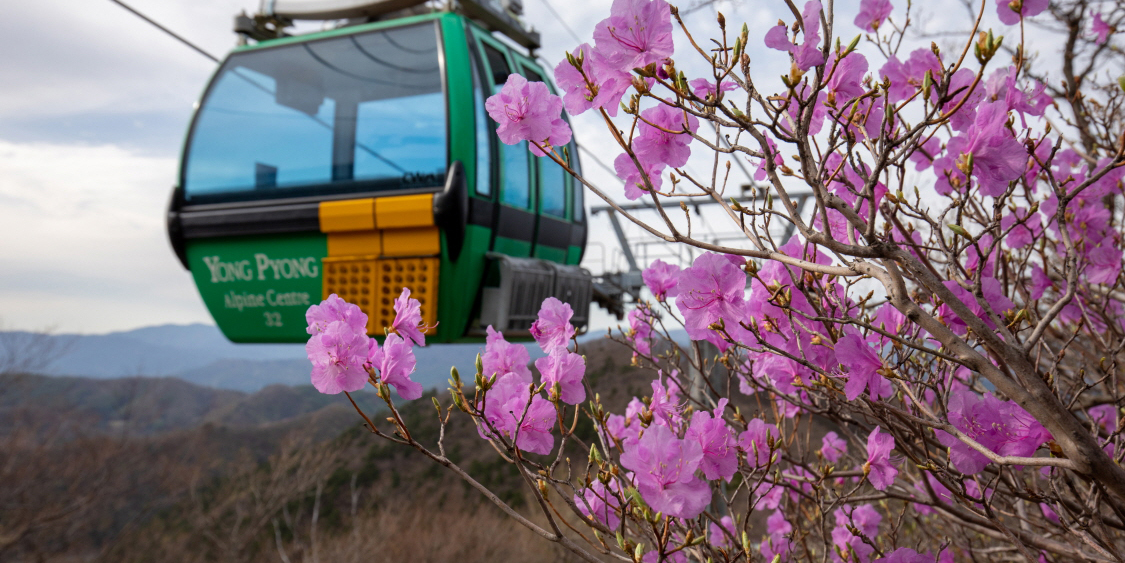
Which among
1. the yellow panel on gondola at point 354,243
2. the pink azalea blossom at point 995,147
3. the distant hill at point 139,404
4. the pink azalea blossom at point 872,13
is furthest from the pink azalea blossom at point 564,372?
the distant hill at point 139,404

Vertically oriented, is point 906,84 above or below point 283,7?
below

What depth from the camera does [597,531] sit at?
1.22m

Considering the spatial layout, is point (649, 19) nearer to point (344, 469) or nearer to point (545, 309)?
point (545, 309)

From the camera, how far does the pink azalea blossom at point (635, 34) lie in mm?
1060

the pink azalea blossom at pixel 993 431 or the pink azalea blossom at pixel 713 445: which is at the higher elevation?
the pink azalea blossom at pixel 993 431

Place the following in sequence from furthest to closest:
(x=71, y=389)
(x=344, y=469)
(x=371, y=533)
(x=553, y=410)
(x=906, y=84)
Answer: (x=71, y=389)
(x=344, y=469)
(x=371, y=533)
(x=906, y=84)
(x=553, y=410)

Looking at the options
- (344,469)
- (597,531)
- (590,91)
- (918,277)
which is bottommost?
(344,469)

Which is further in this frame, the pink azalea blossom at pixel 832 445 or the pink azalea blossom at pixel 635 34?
the pink azalea blossom at pixel 832 445

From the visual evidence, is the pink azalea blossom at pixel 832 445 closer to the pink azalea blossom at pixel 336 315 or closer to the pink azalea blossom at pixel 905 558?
the pink azalea blossom at pixel 905 558

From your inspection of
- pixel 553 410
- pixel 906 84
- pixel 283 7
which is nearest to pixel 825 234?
pixel 553 410

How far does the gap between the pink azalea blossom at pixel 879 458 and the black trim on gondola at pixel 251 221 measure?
4.35 meters

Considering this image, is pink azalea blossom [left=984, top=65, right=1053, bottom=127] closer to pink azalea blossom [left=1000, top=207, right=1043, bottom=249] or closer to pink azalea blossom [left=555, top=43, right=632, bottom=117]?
pink azalea blossom [left=1000, top=207, right=1043, bottom=249]

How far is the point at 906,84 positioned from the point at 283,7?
243 inches

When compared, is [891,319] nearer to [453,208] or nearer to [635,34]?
[635,34]
